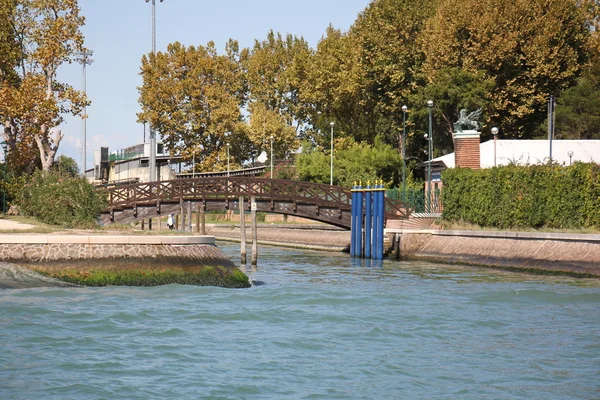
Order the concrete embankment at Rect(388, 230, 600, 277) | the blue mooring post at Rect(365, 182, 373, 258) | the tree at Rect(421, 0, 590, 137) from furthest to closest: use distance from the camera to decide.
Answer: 1. the tree at Rect(421, 0, 590, 137)
2. the blue mooring post at Rect(365, 182, 373, 258)
3. the concrete embankment at Rect(388, 230, 600, 277)

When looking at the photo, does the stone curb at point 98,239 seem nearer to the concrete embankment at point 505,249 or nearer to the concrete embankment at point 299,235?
the concrete embankment at point 505,249

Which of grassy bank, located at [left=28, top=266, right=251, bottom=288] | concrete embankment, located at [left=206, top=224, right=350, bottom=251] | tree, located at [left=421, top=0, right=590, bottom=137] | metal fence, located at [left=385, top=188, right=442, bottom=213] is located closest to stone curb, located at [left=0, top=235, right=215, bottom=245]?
grassy bank, located at [left=28, top=266, right=251, bottom=288]

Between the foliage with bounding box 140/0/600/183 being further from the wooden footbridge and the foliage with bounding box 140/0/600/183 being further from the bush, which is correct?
the bush

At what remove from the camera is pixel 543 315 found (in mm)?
24797

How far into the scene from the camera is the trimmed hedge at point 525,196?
130ft

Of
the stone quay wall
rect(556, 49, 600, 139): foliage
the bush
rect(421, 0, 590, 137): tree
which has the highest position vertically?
rect(421, 0, 590, 137): tree

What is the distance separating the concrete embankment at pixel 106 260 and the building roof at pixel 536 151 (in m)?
36.7

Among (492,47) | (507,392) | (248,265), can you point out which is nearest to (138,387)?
(507,392)

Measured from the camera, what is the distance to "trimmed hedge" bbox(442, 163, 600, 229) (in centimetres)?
3966

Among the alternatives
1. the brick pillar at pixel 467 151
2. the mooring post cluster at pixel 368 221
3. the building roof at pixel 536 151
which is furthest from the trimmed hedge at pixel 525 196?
the building roof at pixel 536 151

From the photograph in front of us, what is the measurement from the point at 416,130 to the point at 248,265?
1521 inches

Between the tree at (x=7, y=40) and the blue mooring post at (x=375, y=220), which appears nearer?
the blue mooring post at (x=375, y=220)

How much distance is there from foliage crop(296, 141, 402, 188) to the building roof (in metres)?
13.9

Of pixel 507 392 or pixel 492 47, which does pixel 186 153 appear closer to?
pixel 492 47
